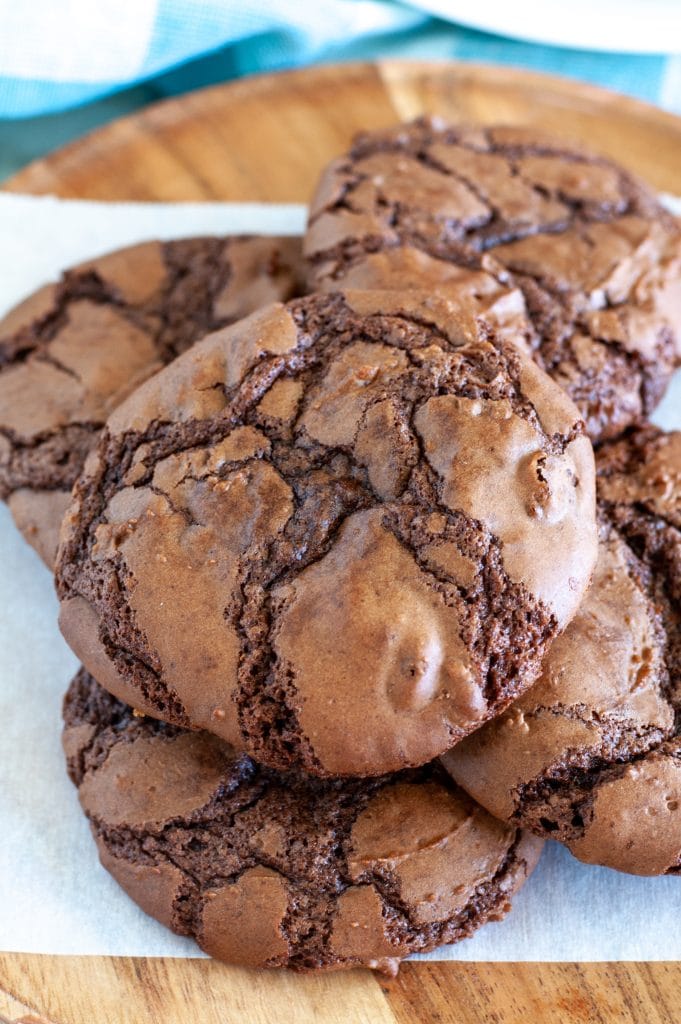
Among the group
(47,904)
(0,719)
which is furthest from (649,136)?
(47,904)

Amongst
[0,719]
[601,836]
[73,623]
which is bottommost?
[0,719]

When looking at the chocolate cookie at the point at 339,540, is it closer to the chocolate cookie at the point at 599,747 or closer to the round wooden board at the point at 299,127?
the chocolate cookie at the point at 599,747

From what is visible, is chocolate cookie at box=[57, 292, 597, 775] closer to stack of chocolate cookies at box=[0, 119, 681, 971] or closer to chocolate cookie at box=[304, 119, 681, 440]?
stack of chocolate cookies at box=[0, 119, 681, 971]

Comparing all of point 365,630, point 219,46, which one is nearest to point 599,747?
point 365,630

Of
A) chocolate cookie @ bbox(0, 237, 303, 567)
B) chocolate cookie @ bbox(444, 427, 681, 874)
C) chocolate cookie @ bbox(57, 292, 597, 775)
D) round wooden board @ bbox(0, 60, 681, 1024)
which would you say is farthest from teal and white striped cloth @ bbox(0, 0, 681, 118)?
chocolate cookie @ bbox(444, 427, 681, 874)

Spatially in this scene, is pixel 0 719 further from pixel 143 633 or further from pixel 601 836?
pixel 601 836

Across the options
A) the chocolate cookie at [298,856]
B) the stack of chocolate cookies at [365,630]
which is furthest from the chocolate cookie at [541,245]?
the chocolate cookie at [298,856]

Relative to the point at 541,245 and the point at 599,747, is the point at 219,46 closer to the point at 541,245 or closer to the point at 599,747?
the point at 541,245

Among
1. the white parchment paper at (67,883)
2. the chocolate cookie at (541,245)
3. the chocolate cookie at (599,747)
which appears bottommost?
the white parchment paper at (67,883)
